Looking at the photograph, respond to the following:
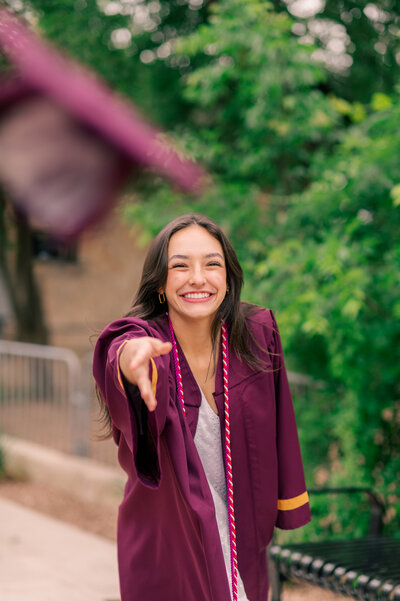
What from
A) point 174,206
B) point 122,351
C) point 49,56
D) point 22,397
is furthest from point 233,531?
point 22,397

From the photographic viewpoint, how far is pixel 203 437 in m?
2.00

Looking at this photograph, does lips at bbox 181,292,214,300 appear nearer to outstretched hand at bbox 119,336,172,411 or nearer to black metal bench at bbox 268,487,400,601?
outstretched hand at bbox 119,336,172,411

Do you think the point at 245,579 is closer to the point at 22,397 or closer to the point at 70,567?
the point at 70,567

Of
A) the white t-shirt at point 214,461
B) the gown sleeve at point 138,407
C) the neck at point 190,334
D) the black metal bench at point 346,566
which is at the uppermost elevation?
the neck at point 190,334

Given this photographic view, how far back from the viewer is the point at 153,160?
0.70 m

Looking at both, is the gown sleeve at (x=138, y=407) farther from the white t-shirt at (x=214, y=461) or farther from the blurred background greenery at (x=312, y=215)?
the blurred background greenery at (x=312, y=215)

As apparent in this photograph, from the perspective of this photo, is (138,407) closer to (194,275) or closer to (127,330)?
(127,330)

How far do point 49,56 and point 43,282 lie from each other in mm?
13723

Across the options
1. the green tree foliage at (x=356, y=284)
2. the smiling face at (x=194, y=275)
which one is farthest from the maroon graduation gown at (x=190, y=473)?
the green tree foliage at (x=356, y=284)

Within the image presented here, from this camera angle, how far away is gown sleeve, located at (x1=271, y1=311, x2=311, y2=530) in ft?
6.96

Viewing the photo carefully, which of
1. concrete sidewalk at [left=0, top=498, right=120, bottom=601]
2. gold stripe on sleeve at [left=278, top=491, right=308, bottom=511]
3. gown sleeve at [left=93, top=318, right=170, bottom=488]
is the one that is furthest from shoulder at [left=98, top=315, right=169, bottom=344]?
concrete sidewalk at [left=0, top=498, right=120, bottom=601]

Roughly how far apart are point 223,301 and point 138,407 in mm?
578

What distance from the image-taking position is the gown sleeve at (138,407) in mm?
1674

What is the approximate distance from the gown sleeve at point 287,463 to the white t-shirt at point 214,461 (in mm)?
196
